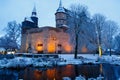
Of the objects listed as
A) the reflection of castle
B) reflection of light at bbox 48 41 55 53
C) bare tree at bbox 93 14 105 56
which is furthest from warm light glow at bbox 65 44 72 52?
bare tree at bbox 93 14 105 56

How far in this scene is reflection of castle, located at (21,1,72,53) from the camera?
195ft

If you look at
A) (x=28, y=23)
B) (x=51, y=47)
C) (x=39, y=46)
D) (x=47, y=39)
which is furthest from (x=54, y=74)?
(x=28, y=23)

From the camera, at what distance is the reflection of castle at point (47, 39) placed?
59531mm

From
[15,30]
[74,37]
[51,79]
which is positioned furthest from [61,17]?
[51,79]

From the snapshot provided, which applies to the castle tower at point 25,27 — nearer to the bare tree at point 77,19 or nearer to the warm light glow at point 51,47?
the warm light glow at point 51,47

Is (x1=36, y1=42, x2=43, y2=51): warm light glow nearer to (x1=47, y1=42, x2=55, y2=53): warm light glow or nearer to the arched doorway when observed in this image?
the arched doorway

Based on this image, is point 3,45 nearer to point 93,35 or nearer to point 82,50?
point 82,50

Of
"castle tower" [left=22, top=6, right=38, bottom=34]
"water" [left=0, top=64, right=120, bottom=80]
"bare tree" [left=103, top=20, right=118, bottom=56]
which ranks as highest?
"castle tower" [left=22, top=6, right=38, bottom=34]

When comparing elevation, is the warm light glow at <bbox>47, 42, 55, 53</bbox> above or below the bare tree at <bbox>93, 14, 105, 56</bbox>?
below

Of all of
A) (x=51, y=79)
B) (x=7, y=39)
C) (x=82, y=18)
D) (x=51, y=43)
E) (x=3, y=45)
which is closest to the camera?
(x=51, y=79)

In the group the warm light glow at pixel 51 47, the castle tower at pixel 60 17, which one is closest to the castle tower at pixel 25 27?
the castle tower at pixel 60 17

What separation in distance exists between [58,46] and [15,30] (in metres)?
16.5

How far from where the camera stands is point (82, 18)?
46.1 metres

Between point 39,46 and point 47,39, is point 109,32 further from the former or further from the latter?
point 39,46
